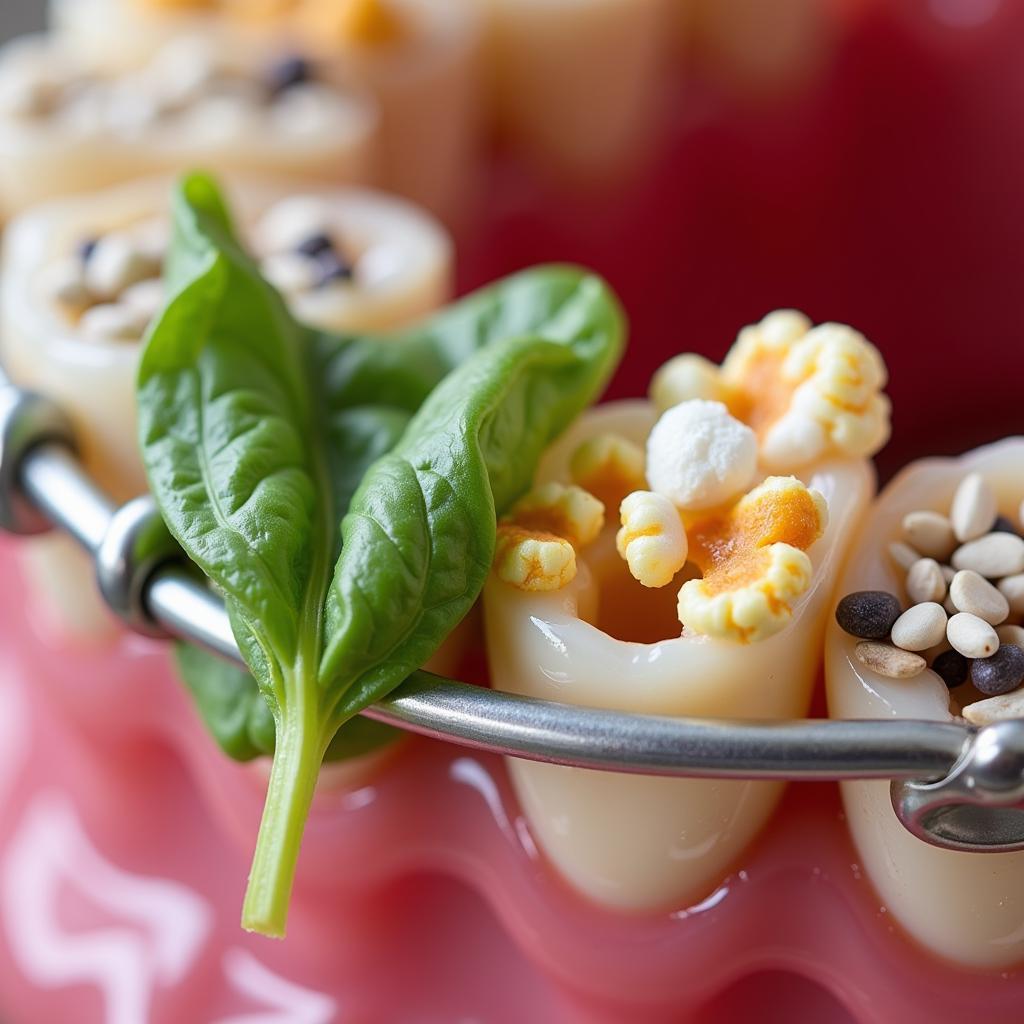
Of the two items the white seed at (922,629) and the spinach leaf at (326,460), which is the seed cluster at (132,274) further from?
the white seed at (922,629)

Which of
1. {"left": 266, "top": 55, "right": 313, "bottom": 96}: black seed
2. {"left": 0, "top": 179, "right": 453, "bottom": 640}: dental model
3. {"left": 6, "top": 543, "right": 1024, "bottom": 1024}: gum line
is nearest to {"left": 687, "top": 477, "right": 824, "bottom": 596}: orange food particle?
{"left": 6, "top": 543, "right": 1024, "bottom": 1024}: gum line

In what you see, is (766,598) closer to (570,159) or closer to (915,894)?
(915,894)

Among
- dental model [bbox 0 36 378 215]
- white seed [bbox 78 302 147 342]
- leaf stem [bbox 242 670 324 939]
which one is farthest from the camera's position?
dental model [bbox 0 36 378 215]

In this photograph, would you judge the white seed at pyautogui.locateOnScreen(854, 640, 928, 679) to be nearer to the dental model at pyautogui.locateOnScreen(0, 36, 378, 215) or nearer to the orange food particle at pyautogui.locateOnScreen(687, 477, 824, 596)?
the orange food particle at pyautogui.locateOnScreen(687, 477, 824, 596)

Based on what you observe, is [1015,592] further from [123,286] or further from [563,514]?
[123,286]

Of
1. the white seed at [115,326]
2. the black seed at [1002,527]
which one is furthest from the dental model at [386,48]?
the black seed at [1002,527]

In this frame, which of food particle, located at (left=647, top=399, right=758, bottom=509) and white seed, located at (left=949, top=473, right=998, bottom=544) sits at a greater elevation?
food particle, located at (left=647, top=399, right=758, bottom=509)

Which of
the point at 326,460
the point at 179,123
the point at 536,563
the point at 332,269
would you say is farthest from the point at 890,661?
the point at 179,123
